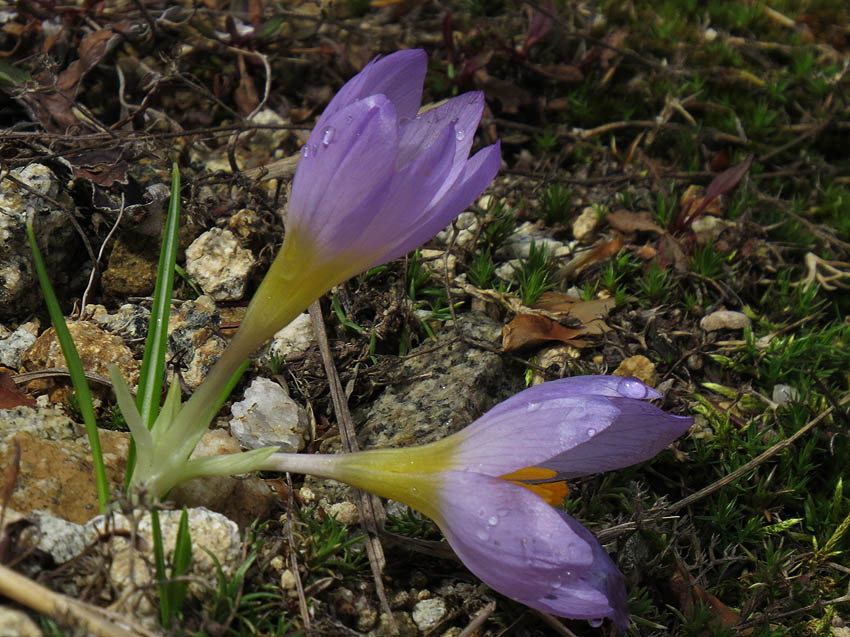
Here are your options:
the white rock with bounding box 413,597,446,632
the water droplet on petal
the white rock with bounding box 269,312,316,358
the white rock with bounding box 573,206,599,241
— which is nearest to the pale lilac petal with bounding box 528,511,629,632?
the water droplet on petal

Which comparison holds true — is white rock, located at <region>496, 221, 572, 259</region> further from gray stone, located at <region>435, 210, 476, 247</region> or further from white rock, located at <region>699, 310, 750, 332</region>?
white rock, located at <region>699, 310, 750, 332</region>

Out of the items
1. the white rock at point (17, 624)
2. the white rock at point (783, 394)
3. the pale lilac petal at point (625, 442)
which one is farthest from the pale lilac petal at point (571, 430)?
the white rock at point (783, 394)

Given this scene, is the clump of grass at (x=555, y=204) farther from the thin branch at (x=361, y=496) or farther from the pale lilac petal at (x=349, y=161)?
the pale lilac petal at (x=349, y=161)

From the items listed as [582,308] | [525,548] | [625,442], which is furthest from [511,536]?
[582,308]

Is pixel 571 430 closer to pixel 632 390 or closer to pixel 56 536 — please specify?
pixel 632 390

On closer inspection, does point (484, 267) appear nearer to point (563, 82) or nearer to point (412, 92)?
point (412, 92)

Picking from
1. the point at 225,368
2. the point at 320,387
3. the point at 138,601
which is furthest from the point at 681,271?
the point at 138,601
